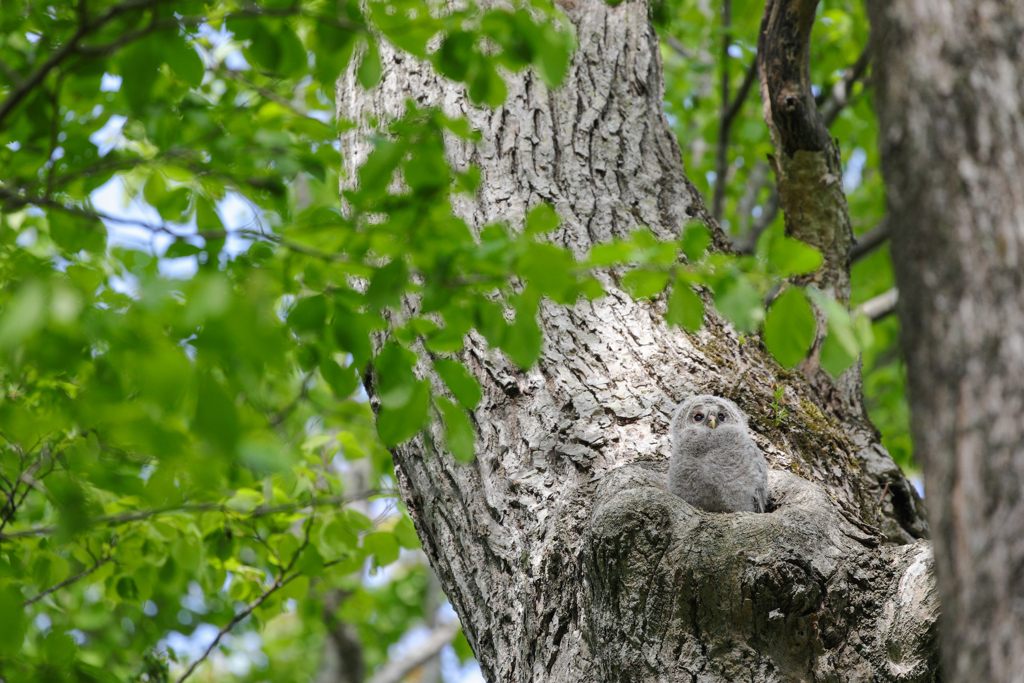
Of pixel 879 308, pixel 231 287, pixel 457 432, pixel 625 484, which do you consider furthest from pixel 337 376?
pixel 879 308

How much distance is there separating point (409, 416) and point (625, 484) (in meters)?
0.89

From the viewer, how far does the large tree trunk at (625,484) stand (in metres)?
2.16

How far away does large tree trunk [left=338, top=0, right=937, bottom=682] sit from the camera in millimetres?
2160

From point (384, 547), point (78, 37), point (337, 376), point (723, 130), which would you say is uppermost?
point (723, 130)

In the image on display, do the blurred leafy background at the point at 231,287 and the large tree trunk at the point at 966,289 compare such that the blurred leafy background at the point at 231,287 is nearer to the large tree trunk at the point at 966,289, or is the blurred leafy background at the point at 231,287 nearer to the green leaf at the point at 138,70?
the green leaf at the point at 138,70

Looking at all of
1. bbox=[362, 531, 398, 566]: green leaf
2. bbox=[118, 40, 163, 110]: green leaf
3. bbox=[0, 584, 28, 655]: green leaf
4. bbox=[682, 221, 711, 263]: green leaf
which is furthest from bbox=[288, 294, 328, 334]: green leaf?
bbox=[362, 531, 398, 566]: green leaf

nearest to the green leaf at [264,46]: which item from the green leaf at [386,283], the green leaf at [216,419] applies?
the green leaf at [386,283]

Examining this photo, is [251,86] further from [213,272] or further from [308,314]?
[213,272]

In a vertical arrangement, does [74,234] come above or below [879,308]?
above

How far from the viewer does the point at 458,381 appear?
2.15 metres

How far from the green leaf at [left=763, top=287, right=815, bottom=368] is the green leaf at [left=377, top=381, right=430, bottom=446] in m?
0.88

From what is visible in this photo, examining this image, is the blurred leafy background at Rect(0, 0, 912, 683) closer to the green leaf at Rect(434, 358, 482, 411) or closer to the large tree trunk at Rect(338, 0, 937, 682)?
the green leaf at Rect(434, 358, 482, 411)

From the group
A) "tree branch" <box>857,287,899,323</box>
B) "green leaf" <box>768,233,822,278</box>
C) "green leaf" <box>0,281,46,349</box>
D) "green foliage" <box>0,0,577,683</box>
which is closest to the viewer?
"green leaf" <box>0,281,46,349</box>

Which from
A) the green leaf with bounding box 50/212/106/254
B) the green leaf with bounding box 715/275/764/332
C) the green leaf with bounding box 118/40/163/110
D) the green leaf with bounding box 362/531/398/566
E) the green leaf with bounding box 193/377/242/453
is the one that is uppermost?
the green leaf with bounding box 50/212/106/254
